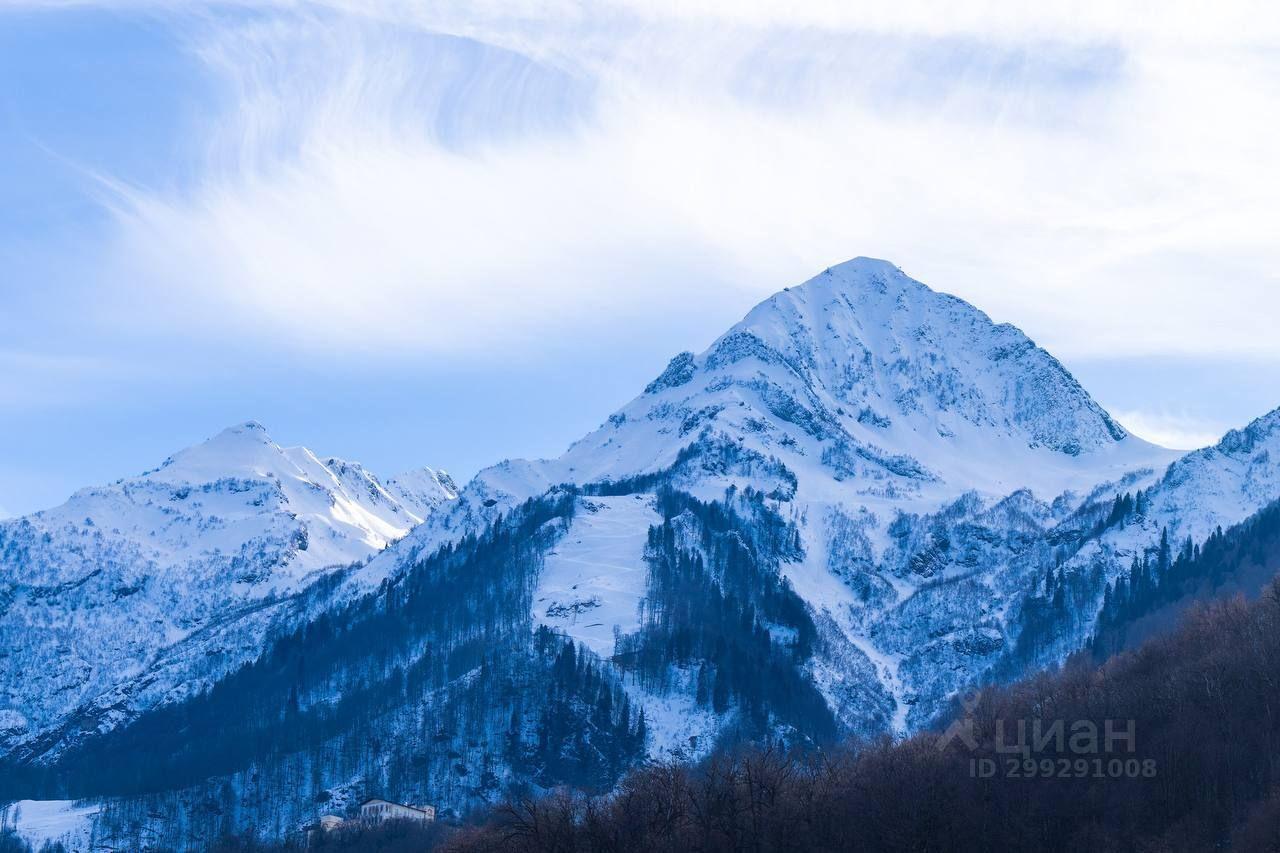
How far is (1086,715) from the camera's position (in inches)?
7751

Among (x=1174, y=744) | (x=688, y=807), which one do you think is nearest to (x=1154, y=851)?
(x=1174, y=744)

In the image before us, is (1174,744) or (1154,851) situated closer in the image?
(1154,851)

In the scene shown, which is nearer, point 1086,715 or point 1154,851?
point 1154,851

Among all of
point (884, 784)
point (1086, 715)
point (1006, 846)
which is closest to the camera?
point (1006, 846)

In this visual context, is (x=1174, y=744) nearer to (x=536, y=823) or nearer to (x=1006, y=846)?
(x=1006, y=846)

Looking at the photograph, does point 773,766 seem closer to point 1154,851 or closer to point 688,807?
point 688,807

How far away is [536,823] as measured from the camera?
180750 mm

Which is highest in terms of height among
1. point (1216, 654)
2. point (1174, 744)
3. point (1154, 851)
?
point (1216, 654)

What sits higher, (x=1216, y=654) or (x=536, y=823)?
(x=1216, y=654)

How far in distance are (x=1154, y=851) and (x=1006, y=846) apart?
1667 cm

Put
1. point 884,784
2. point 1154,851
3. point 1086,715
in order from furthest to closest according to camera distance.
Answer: point 1086,715 < point 884,784 < point 1154,851

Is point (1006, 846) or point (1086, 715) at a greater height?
point (1086, 715)

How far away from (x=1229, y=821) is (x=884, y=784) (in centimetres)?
3567

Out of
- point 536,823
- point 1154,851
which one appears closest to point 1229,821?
point 1154,851
